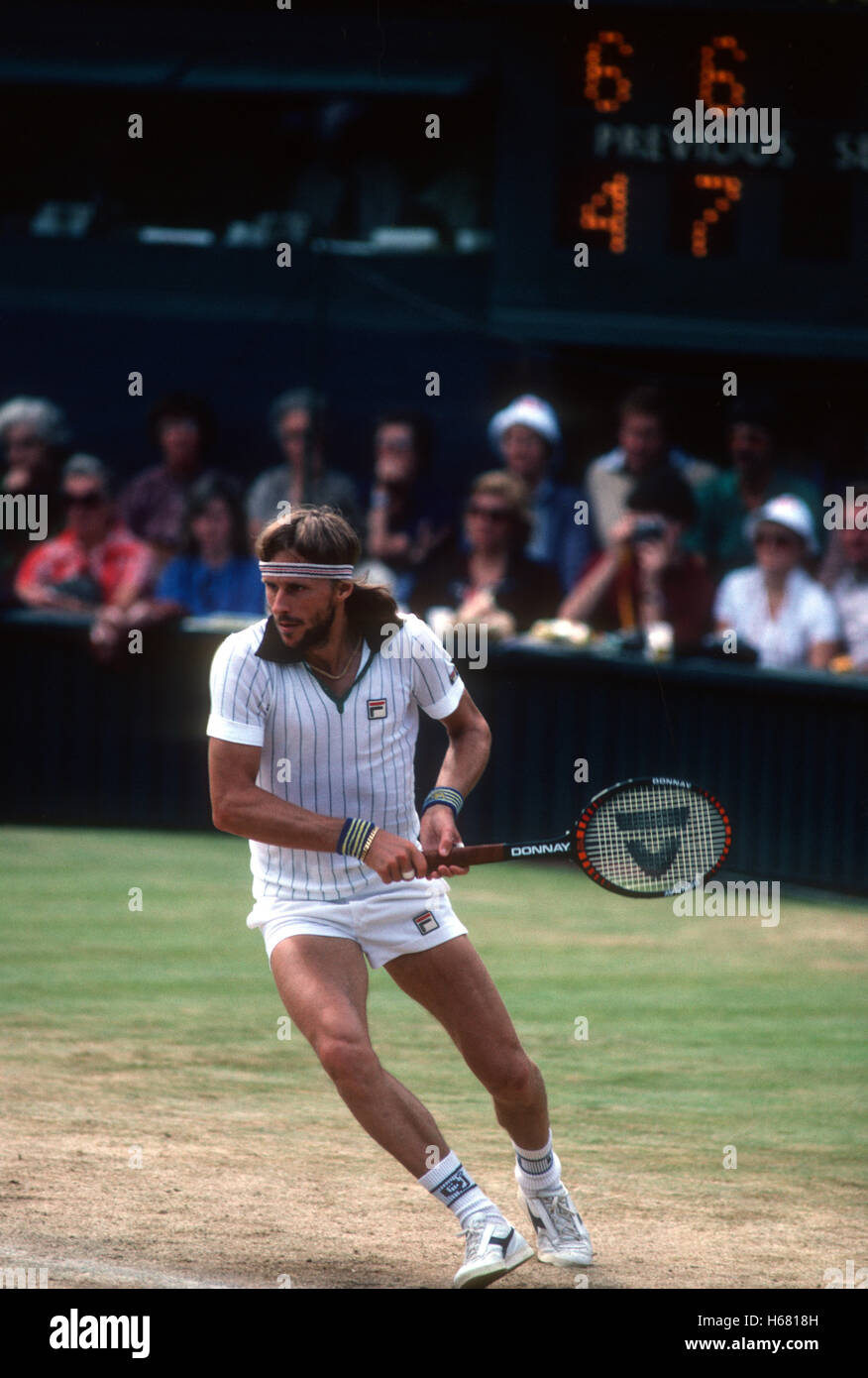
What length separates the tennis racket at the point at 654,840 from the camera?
4.98m

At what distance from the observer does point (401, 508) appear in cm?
1184

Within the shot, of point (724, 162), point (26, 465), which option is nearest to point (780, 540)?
point (724, 162)

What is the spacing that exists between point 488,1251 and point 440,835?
0.99m

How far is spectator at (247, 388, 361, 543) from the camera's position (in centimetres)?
1153

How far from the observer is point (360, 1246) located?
16.2 feet

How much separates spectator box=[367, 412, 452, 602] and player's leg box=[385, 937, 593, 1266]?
6.83 meters

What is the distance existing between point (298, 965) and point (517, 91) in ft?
36.6

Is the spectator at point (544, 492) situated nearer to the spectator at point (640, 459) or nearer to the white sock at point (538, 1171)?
the spectator at point (640, 459)

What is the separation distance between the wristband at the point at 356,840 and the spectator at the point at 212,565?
7.14 meters

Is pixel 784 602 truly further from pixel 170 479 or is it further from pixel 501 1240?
pixel 501 1240

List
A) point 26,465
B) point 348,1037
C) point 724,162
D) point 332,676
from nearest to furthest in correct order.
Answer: point 348,1037 < point 332,676 < point 26,465 < point 724,162

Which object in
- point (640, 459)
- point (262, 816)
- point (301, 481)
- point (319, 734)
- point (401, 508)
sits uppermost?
point (640, 459)
